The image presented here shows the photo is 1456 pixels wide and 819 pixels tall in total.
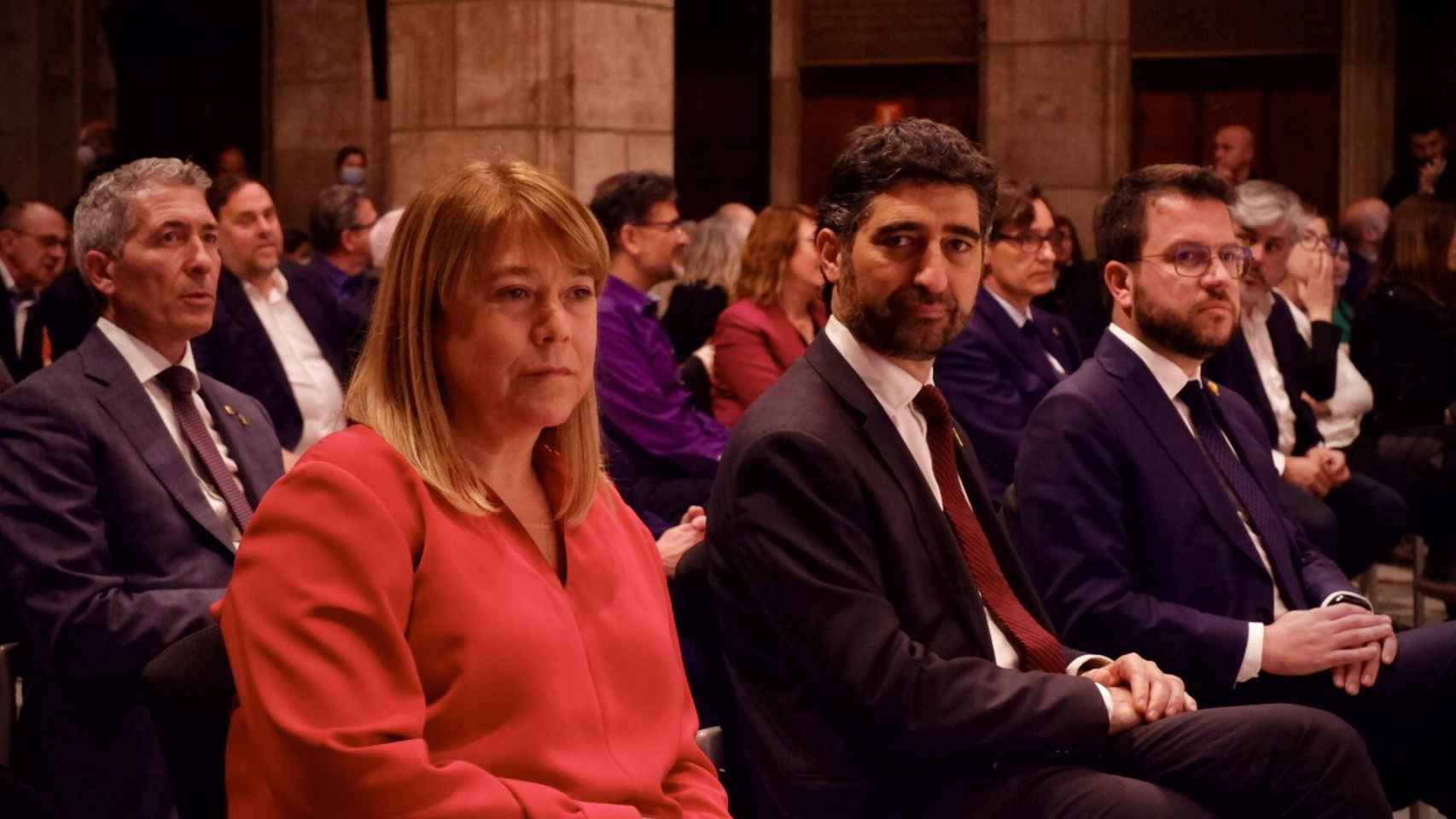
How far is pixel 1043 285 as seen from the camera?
606cm

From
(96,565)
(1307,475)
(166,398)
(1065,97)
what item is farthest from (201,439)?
(1065,97)

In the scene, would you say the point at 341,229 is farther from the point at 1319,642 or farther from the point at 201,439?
the point at 1319,642

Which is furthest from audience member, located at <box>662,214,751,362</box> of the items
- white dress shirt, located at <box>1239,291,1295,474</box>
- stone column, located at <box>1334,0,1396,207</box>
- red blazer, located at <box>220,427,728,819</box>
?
stone column, located at <box>1334,0,1396,207</box>

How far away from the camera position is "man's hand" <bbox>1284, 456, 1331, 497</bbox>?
5.80 meters

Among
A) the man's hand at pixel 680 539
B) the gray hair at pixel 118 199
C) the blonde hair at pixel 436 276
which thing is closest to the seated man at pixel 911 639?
the blonde hair at pixel 436 276

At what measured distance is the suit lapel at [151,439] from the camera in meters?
3.47

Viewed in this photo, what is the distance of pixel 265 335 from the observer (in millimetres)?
6309

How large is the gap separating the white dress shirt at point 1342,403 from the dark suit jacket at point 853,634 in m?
4.40

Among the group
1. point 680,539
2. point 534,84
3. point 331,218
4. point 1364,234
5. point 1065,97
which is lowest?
point 680,539

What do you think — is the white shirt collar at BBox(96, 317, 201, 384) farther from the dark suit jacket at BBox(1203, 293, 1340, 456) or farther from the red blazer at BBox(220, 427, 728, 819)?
the dark suit jacket at BBox(1203, 293, 1340, 456)

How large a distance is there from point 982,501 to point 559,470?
945 millimetres

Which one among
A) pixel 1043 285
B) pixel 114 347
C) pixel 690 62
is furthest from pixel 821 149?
pixel 114 347

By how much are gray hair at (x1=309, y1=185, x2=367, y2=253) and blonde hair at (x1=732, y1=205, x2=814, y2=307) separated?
10.2 feet

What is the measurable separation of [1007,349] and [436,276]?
3.91 meters
